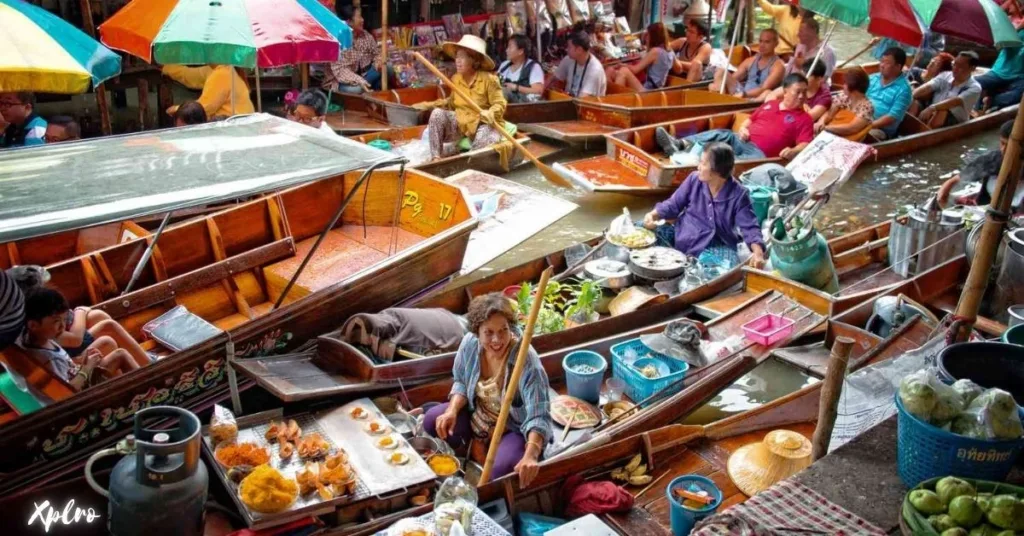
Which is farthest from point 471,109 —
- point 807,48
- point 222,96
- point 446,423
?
point 446,423

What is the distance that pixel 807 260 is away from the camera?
636 cm

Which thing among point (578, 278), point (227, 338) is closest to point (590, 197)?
point (578, 278)

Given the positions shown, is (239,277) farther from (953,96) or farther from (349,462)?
(953,96)

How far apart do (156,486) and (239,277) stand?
277 cm

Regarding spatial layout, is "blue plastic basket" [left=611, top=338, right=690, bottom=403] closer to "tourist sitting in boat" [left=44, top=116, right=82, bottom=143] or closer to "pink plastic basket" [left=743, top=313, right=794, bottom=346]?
"pink plastic basket" [left=743, top=313, right=794, bottom=346]

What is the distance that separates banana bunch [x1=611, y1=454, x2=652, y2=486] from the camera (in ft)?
14.8

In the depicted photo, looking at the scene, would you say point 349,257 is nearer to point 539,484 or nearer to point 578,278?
point 578,278

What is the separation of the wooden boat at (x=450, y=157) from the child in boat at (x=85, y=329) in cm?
420

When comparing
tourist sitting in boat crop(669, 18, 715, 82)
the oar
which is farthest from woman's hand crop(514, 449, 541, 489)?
tourist sitting in boat crop(669, 18, 715, 82)

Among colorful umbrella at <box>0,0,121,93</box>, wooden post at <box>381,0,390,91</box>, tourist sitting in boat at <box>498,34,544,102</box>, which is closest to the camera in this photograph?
colorful umbrella at <box>0,0,121,93</box>

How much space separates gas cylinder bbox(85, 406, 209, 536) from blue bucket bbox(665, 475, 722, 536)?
207 centimetres

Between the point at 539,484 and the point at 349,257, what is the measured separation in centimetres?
313

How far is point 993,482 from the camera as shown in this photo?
3.19 metres

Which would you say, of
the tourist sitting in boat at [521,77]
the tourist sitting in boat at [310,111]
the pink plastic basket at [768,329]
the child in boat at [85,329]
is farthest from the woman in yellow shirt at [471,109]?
the child in boat at [85,329]
